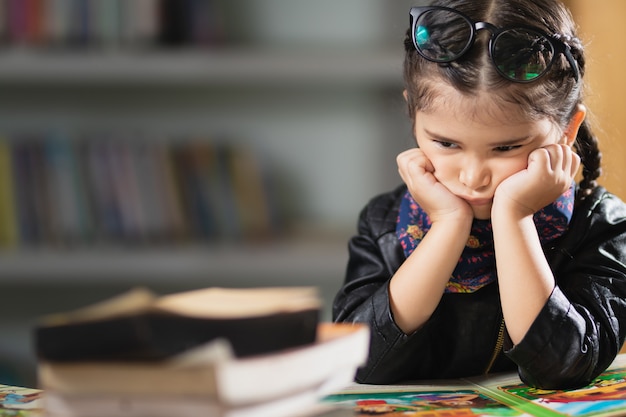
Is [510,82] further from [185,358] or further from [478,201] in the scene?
[185,358]

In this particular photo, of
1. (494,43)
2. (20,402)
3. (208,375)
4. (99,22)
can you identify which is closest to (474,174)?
(494,43)

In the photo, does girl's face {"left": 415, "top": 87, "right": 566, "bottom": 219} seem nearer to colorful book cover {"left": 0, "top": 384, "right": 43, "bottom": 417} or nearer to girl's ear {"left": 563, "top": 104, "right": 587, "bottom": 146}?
girl's ear {"left": 563, "top": 104, "right": 587, "bottom": 146}

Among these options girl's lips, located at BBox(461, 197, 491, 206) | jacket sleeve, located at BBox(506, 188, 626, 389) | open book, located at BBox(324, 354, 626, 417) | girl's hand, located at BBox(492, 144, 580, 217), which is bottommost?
open book, located at BBox(324, 354, 626, 417)

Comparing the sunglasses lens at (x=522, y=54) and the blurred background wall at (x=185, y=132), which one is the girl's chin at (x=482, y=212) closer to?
the sunglasses lens at (x=522, y=54)

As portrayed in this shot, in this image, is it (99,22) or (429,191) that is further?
(99,22)

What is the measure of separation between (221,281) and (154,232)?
352 millimetres

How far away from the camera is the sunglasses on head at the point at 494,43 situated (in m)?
0.96

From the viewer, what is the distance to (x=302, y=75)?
2.28 meters

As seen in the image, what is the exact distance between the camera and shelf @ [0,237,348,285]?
2.25 m

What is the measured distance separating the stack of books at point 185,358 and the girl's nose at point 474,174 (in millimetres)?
316

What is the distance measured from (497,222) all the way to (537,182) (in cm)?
6

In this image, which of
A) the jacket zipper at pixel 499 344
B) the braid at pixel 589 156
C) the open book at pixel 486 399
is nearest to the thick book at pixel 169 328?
the open book at pixel 486 399

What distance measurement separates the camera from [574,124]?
106cm

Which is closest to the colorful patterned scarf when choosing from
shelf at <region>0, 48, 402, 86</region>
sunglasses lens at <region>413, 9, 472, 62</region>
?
sunglasses lens at <region>413, 9, 472, 62</region>
